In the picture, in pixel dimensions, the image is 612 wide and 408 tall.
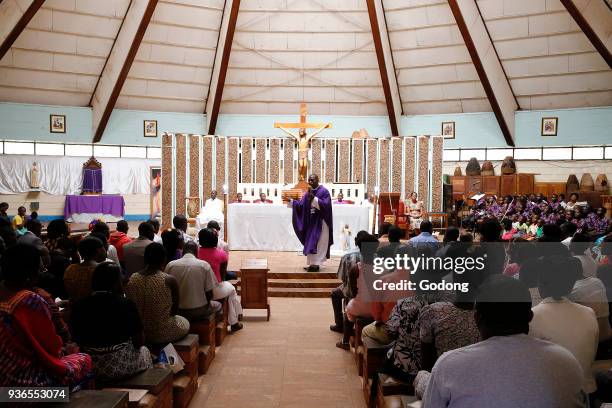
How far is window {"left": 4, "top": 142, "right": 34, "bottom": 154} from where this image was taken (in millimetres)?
16422

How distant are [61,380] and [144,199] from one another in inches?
628

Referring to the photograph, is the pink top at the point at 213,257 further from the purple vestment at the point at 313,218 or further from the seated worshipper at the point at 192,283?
the purple vestment at the point at 313,218

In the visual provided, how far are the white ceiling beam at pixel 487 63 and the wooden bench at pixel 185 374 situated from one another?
11127mm

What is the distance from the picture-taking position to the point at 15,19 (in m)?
12.6

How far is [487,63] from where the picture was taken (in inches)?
600

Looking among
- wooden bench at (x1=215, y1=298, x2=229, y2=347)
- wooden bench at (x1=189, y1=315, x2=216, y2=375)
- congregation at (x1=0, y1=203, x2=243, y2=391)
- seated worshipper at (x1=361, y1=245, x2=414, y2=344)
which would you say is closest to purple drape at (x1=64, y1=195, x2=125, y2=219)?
congregation at (x1=0, y1=203, x2=243, y2=391)

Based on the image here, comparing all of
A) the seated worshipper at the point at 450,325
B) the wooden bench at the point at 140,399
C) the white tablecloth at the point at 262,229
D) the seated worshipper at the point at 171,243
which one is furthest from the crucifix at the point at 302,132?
the seated worshipper at the point at 450,325

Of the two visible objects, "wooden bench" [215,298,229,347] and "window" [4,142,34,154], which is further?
"window" [4,142,34,154]

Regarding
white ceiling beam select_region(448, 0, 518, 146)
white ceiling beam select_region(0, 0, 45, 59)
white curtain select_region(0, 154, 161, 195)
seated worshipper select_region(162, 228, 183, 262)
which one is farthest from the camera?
white curtain select_region(0, 154, 161, 195)

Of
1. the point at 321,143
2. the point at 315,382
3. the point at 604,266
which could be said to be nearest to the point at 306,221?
the point at 315,382

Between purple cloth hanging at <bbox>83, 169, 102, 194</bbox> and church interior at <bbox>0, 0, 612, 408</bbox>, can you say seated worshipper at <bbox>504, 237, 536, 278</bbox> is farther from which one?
purple cloth hanging at <bbox>83, 169, 102, 194</bbox>

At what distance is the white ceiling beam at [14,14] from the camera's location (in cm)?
1224

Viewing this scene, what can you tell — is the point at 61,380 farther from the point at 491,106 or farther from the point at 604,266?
the point at 491,106

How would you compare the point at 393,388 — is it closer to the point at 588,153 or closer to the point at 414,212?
the point at 414,212
